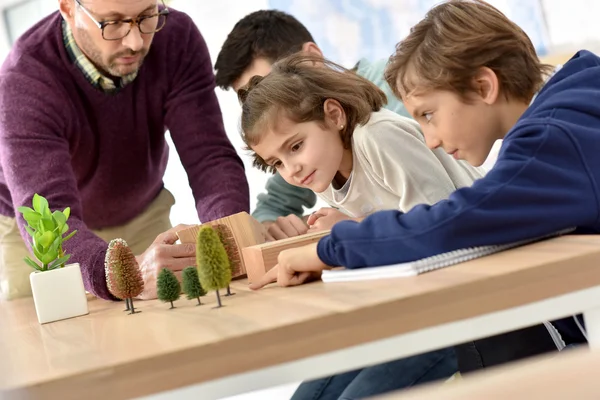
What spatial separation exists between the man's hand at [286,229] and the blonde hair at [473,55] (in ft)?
1.54

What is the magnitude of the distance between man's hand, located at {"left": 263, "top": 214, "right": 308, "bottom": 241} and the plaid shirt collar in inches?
26.4

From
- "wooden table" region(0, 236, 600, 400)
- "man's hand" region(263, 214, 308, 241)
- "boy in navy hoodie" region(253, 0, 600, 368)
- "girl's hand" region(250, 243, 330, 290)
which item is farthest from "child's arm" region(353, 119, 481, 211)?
"wooden table" region(0, 236, 600, 400)

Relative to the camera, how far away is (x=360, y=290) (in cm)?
98

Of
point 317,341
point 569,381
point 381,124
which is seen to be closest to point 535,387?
point 569,381

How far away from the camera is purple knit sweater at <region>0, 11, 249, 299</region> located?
1.97 meters

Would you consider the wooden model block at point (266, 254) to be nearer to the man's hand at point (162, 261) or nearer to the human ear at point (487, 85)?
the man's hand at point (162, 261)

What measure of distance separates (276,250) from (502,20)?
0.56m

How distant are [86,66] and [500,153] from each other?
4.56ft

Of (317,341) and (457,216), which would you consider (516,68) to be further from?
(317,341)

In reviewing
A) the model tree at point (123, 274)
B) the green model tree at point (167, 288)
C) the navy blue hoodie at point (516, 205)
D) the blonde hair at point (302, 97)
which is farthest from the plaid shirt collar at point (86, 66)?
the navy blue hoodie at point (516, 205)

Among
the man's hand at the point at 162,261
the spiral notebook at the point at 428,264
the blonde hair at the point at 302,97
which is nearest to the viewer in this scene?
the spiral notebook at the point at 428,264

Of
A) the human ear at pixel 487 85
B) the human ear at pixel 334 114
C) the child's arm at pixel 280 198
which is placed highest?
the human ear at pixel 487 85

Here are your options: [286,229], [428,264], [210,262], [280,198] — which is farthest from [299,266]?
[280,198]

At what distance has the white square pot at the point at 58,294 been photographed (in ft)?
4.64
